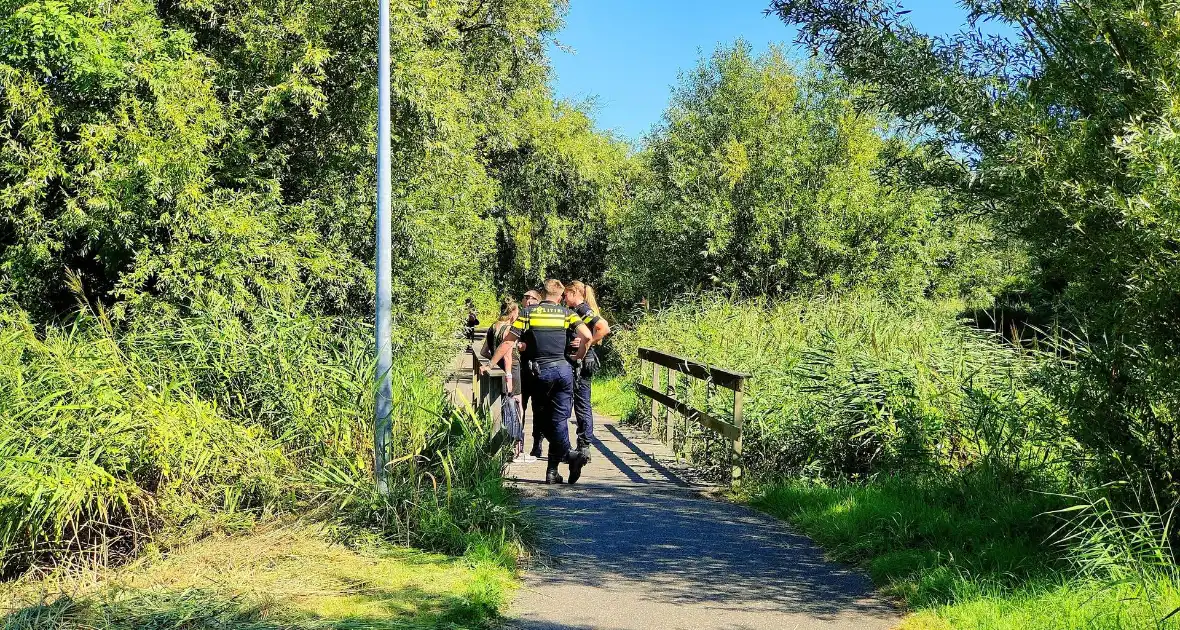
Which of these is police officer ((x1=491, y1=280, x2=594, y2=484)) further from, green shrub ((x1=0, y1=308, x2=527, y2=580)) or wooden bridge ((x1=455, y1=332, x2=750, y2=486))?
green shrub ((x1=0, y1=308, x2=527, y2=580))

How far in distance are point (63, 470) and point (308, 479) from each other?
58.9 inches

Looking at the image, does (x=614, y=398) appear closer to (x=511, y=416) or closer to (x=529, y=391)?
(x=511, y=416)

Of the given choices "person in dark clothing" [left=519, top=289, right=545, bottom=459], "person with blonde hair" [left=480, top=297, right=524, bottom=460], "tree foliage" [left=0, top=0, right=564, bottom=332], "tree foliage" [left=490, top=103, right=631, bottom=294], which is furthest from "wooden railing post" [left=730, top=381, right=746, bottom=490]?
"tree foliage" [left=490, top=103, right=631, bottom=294]

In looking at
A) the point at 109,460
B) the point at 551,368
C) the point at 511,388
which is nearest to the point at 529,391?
the point at 511,388

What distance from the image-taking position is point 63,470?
6.14 meters

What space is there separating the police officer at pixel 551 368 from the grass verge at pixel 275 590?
3.23 m

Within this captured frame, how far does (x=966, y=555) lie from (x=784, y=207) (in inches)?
719

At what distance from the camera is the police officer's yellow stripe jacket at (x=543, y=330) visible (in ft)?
31.2

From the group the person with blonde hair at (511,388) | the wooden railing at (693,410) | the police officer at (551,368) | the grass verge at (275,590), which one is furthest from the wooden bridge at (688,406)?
the grass verge at (275,590)

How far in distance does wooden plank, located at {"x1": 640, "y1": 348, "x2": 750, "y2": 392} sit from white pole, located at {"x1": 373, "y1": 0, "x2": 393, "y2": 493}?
3.56 metres

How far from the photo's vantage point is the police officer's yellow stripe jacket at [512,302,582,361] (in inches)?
375

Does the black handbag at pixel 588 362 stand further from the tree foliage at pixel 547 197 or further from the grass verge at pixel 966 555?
the tree foliage at pixel 547 197

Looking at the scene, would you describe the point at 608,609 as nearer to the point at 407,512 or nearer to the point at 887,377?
the point at 407,512

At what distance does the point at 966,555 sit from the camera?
20.3 feet
